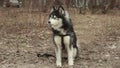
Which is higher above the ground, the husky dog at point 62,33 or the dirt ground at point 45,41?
the husky dog at point 62,33

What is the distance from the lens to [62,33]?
234 inches

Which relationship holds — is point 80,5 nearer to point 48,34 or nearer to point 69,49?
point 48,34

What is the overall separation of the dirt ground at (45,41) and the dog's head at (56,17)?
2.97 feet

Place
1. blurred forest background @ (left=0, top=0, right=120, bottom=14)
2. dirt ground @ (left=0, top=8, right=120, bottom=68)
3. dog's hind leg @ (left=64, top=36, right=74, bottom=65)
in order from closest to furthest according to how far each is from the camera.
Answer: dog's hind leg @ (left=64, top=36, right=74, bottom=65) → dirt ground @ (left=0, top=8, right=120, bottom=68) → blurred forest background @ (left=0, top=0, right=120, bottom=14)

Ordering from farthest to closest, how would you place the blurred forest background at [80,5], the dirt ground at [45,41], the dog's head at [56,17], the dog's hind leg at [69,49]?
the blurred forest background at [80,5] → the dirt ground at [45,41] → the dog's hind leg at [69,49] → the dog's head at [56,17]

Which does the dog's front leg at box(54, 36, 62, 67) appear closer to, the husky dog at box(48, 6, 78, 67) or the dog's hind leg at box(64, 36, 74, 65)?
the husky dog at box(48, 6, 78, 67)

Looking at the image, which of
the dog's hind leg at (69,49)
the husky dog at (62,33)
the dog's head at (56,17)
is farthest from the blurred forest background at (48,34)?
the dog's head at (56,17)

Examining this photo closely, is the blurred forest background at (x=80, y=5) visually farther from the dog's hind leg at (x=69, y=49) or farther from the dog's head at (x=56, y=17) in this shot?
the dog's head at (x=56, y=17)

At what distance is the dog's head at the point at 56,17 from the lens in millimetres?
5713

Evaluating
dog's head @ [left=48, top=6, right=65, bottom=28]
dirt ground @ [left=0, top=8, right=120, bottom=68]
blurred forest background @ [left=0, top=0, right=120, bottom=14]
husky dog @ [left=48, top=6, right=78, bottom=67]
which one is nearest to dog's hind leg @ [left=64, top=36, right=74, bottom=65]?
husky dog @ [left=48, top=6, right=78, bottom=67]

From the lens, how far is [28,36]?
915 centimetres

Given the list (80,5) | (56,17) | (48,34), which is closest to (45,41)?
(48,34)

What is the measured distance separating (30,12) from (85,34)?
4.92 m

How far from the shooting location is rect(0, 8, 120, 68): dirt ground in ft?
21.3
